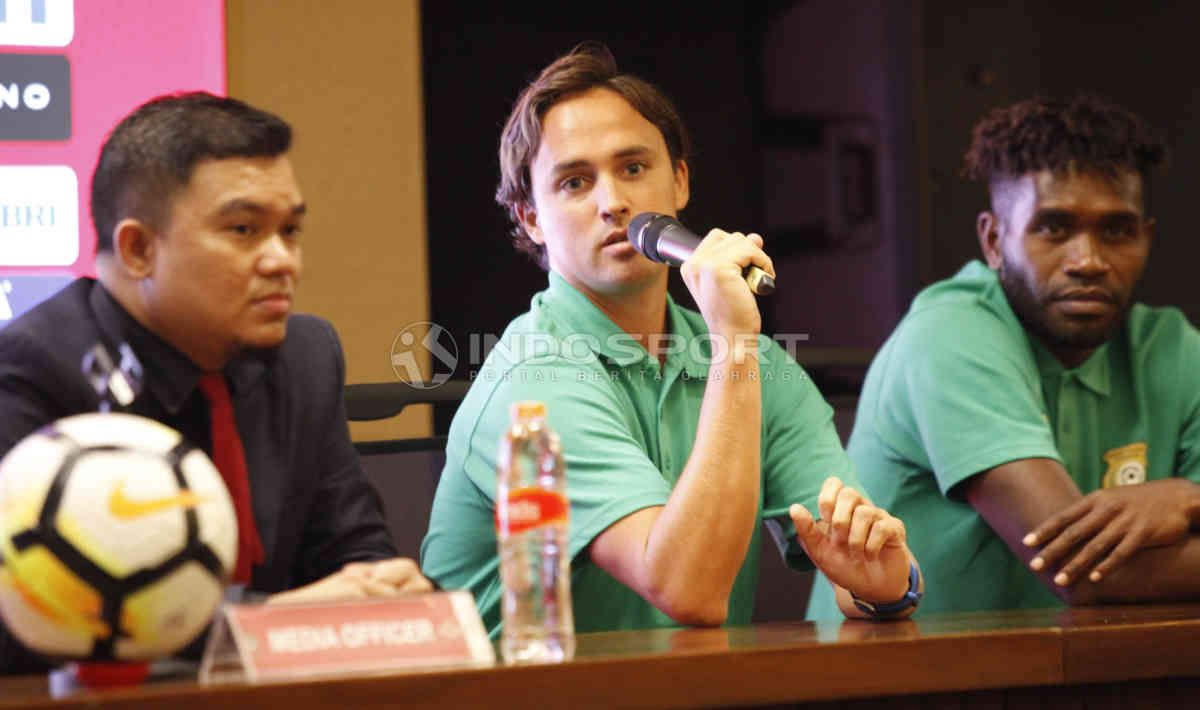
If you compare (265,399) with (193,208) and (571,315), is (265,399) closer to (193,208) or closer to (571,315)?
(193,208)

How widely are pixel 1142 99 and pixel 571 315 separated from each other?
6.98 ft

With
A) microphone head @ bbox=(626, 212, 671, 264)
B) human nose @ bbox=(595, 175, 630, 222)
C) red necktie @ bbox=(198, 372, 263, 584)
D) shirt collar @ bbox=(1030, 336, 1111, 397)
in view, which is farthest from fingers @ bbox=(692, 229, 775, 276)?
shirt collar @ bbox=(1030, 336, 1111, 397)

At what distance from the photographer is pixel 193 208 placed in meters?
1.42

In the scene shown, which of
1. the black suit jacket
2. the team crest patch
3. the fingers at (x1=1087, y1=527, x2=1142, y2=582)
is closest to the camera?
the black suit jacket

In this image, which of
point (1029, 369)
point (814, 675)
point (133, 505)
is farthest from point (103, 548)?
point (1029, 369)

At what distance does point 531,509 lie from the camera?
1.29 m

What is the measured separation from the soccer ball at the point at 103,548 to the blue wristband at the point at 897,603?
2.73ft

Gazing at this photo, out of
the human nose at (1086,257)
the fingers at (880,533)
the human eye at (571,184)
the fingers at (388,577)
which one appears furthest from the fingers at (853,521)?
the human nose at (1086,257)

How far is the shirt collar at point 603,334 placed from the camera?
1.92 meters

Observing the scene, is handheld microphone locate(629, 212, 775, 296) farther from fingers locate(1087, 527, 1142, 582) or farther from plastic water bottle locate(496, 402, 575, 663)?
fingers locate(1087, 527, 1142, 582)

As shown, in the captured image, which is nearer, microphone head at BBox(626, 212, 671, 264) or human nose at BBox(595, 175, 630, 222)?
microphone head at BBox(626, 212, 671, 264)

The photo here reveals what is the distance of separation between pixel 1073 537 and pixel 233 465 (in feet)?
3.61

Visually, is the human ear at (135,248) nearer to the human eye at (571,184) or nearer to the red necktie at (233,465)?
the red necktie at (233,465)

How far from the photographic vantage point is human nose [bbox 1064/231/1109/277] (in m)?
2.30
